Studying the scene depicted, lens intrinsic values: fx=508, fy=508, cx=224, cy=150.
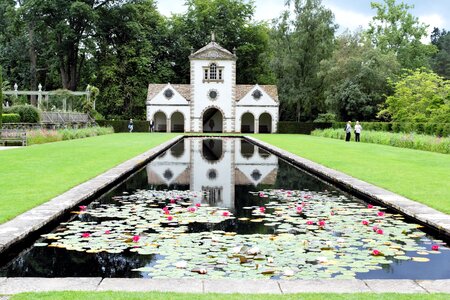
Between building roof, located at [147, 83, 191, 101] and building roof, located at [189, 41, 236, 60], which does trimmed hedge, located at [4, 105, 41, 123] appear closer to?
building roof, located at [147, 83, 191, 101]

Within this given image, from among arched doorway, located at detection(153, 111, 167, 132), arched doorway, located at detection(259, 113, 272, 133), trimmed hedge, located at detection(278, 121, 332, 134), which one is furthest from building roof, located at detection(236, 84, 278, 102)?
arched doorway, located at detection(153, 111, 167, 132)

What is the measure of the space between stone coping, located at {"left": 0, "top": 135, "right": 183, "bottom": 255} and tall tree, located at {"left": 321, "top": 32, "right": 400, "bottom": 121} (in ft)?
115

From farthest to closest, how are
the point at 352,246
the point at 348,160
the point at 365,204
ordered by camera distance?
the point at 348,160
the point at 365,204
the point at 352,246

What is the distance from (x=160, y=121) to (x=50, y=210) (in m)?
47.1

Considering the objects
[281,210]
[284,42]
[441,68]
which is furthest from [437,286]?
[441,68]

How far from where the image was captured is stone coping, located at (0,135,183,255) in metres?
6.33

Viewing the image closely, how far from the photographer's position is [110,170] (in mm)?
13695

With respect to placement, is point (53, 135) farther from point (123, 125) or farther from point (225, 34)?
point (225, 34)

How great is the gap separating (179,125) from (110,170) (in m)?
41.7

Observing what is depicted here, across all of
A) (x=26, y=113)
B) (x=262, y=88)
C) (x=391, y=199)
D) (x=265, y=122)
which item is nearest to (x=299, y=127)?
(x=265, y=122)

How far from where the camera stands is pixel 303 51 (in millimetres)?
50875

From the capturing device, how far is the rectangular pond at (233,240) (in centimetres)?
539

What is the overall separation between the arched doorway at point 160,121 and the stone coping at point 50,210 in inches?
1626

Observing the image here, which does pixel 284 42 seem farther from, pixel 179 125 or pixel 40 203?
pixel 40 203
